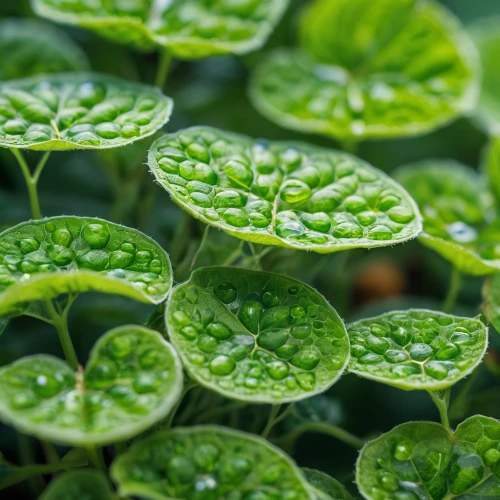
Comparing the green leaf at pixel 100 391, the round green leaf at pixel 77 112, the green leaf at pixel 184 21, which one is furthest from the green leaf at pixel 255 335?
the green leaf at pixel 184 21

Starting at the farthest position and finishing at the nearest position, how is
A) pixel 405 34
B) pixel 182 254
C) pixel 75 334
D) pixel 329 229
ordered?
pixel 405 34, pixel 75 334, pixel 182 254, pixel 329 229

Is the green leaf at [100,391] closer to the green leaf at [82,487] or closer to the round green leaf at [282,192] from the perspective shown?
the green leaf at [82,487]

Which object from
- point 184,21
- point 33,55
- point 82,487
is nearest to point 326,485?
point 82,487

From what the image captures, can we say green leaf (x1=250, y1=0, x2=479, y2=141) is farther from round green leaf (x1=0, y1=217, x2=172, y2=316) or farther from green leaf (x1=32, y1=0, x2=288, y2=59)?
round green leaf (x1=0, y1=217, x2=172, y2=316)

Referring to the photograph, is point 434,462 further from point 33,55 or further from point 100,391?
point 33,55

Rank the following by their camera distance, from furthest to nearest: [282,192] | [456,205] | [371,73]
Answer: [371,73]
[456,205]
[282,192]

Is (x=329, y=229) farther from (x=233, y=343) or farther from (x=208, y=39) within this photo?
(x=208, y=39)

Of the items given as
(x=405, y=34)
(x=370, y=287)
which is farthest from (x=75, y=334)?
(x=405, y=34)
